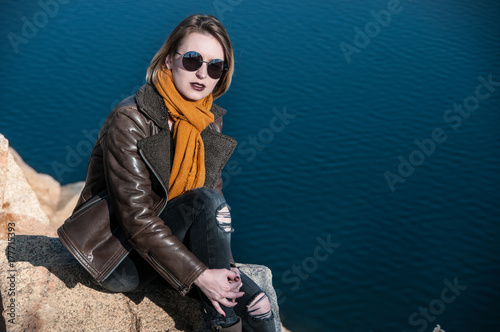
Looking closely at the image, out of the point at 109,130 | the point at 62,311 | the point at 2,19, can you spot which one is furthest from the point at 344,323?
the point at 2,19

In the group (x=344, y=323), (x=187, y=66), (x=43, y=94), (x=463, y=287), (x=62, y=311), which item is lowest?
(x=43, y=94)

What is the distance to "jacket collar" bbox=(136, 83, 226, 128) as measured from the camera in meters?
2.48

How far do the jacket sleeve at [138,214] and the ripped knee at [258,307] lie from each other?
1.07ft

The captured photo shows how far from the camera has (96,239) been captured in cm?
247

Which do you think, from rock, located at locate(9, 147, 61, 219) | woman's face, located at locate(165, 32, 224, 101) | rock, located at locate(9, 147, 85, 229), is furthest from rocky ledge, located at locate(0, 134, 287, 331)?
rock, located at locate(9, 147, 61, 219)

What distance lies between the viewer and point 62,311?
269cm

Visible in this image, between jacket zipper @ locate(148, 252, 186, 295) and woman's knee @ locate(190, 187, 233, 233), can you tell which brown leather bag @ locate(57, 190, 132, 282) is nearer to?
jacket zipper @ locate(148, 252, 186, 295)

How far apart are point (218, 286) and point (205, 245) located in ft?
0.58

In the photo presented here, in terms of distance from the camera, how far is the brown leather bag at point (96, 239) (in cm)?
243

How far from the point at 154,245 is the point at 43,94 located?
776 cm

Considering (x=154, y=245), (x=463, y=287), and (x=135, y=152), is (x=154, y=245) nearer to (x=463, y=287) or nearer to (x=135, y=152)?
(x=135, y=152)
